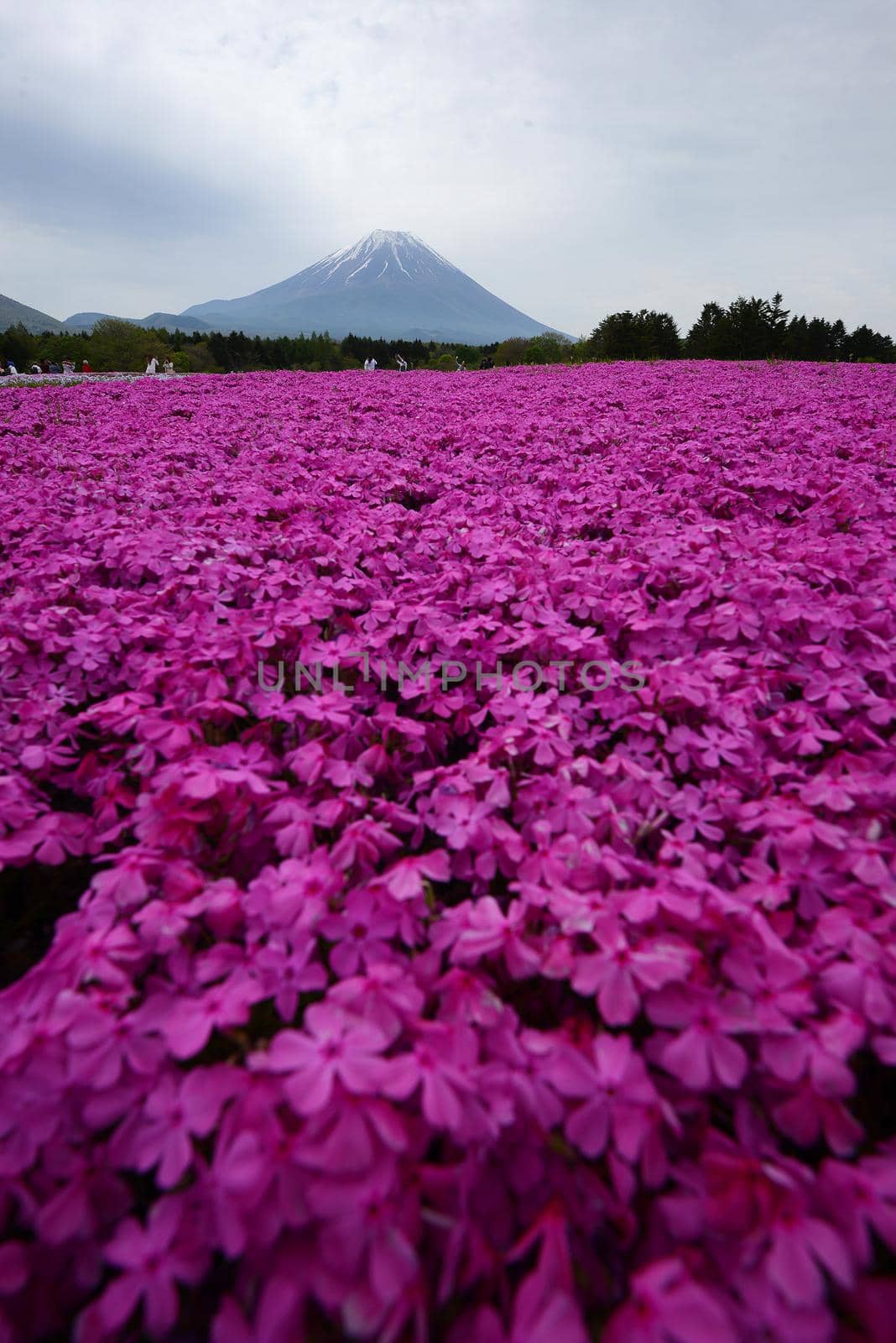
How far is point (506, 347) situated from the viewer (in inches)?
1464

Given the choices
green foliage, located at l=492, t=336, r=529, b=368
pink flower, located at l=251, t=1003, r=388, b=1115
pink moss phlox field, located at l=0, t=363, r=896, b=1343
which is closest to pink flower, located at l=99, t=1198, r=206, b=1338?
pink moss phlox field, located at l=0, t=363, r=896, b=1343

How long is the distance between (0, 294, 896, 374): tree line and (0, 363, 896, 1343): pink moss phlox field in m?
24.4

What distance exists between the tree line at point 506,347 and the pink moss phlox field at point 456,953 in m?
24.4

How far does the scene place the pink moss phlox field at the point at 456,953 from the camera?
3.41 feet

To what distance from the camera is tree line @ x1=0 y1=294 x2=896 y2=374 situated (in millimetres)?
25781

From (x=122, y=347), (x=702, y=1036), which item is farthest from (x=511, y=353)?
(x=702, y=1036)

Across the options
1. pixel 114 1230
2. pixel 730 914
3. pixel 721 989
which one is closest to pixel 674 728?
pixel 730 914

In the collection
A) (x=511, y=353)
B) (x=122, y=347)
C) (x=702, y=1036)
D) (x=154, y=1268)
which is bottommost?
(x=154, y=1268)

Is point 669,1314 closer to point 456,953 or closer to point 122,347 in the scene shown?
point 456,953

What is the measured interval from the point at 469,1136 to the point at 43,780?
195 centimetres

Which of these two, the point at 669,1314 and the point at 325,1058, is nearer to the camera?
the point at 669,1314

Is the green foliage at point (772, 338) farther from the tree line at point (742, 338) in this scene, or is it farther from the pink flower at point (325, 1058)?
the pink flower at point (325, 1058)

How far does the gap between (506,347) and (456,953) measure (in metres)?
40.3

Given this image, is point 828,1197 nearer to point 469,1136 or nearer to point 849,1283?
point 849,1283
